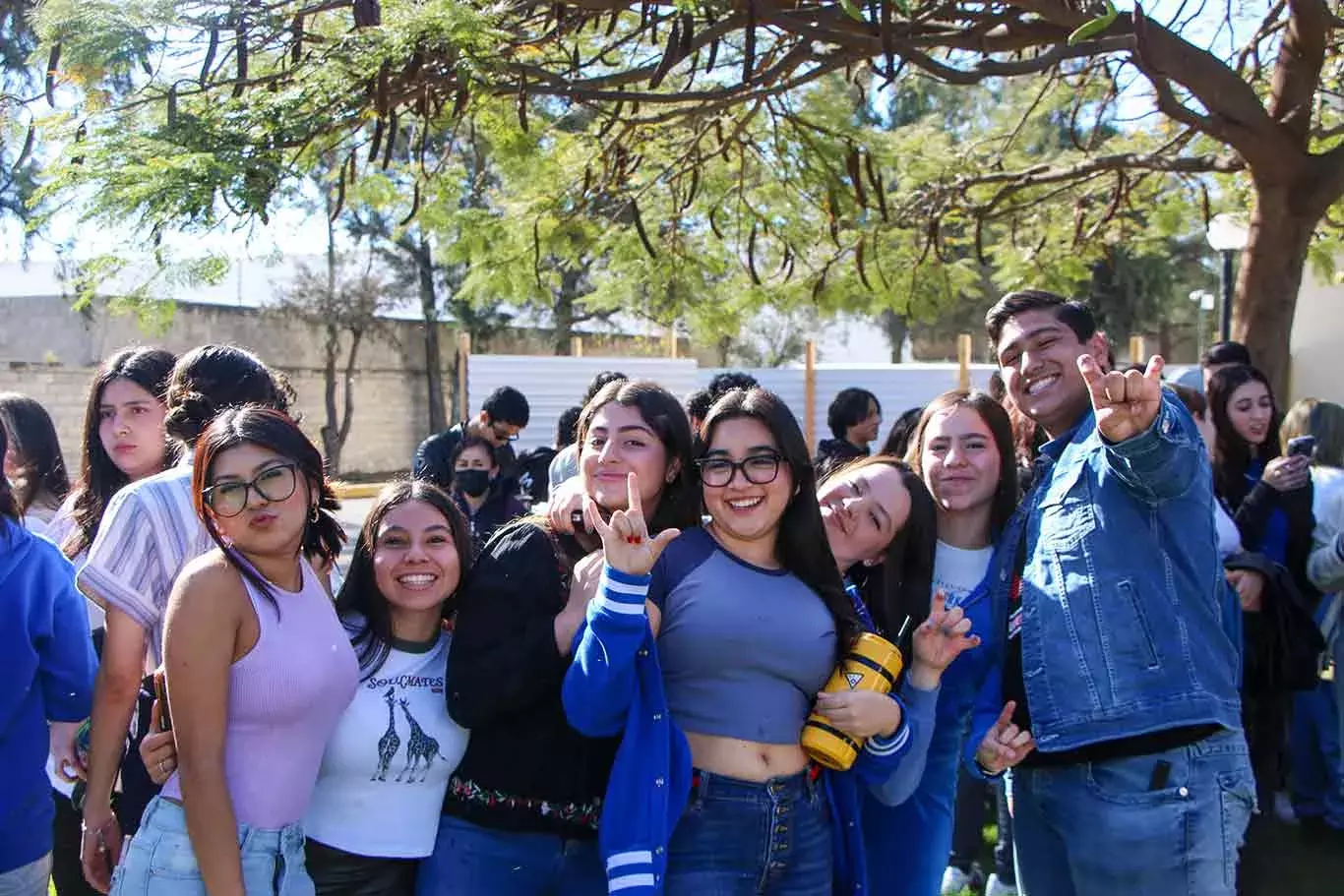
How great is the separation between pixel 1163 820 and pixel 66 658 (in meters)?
2.60

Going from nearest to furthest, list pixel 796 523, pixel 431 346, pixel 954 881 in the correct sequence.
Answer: pixel 796 523
pixel 954 881
pixel 431 346

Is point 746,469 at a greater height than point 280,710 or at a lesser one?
greater

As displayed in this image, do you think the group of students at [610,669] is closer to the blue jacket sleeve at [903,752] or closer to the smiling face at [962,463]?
the blue jacket sleeve at [903,752]

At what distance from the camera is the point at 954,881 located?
181 inches

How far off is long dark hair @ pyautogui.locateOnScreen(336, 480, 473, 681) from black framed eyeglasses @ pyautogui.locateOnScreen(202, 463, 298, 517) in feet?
1.28

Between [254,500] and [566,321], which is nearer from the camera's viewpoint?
[254,500]

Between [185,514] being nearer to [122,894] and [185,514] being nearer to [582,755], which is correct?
[122,894]

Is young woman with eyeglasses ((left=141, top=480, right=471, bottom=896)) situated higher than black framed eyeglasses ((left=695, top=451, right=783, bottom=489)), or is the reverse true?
black framed eyeglasses ((left=695, top=451, right=783, bottom=489))

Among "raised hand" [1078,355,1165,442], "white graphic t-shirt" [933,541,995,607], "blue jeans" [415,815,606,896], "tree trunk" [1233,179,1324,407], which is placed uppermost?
"tree trunk" [1233,179,1324,407]

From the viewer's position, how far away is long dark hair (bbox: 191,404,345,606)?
2.32 m

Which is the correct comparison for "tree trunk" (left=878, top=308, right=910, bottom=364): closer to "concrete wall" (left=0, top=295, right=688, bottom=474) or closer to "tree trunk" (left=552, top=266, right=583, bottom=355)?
"concrete wall" (left=0, top=295, right=688, bottom=474)

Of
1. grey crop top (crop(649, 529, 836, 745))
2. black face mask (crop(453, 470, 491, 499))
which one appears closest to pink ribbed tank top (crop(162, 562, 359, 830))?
grey crop top (crop(649, 529, 836, 745))

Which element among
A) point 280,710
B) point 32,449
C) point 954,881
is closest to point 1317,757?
point 954,881

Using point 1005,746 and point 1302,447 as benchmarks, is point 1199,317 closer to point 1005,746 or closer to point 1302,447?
point 1302,447
